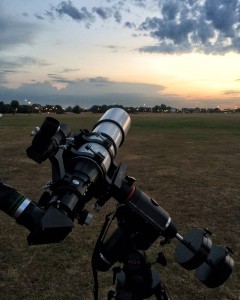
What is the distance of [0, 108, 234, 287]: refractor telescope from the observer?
104 inches

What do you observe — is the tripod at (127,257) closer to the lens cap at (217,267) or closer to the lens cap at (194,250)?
the lens cap at (194,250)

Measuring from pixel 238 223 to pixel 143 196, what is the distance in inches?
276

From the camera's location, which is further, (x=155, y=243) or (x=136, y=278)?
(x=155, y=243)

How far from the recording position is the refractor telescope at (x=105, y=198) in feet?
8.70

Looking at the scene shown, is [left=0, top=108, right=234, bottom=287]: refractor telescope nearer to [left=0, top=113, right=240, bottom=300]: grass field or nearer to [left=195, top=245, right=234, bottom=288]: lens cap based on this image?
[left=195, top=245, right=234, bottom=288]: lens cap

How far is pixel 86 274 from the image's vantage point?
671 centimetres

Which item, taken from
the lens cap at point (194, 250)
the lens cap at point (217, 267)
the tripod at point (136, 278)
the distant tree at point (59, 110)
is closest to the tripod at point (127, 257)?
the tripod at point (136, 278)

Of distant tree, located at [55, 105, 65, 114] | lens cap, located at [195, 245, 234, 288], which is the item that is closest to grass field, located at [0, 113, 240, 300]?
lens cap, located at [195, 245, 234, 288]

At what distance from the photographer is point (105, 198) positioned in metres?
3.02

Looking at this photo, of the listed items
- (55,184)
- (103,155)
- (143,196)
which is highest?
(103,155)

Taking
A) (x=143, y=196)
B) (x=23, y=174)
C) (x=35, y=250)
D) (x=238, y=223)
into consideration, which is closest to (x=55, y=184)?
(x=143, y=196)

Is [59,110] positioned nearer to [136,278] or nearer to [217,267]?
[136,278]

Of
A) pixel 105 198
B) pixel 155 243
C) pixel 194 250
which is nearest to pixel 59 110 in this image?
pixel 155 243

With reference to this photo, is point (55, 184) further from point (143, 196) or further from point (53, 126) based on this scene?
point (143, 196)
